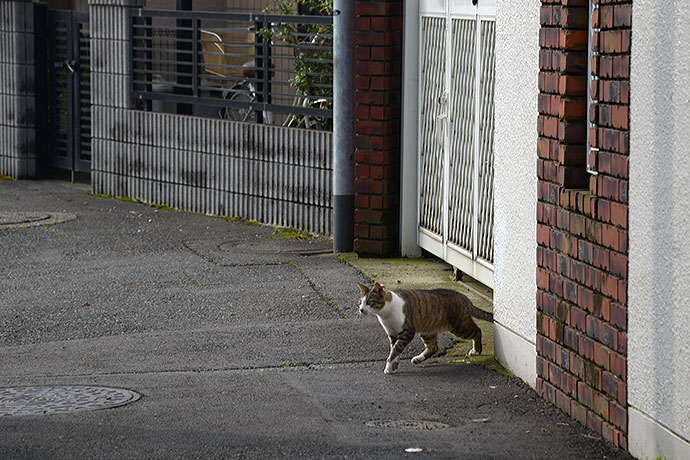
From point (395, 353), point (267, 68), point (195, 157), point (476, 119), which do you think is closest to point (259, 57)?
point (267, 68)

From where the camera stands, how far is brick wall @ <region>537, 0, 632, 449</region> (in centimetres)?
558

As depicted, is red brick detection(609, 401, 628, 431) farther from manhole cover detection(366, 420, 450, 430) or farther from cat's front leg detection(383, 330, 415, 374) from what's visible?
cat's front leg detection(383, 330, 415, 374)

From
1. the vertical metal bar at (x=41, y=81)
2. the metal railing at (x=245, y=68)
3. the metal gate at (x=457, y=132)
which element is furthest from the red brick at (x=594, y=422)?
the vertical metal bar at (x=41, y=81)

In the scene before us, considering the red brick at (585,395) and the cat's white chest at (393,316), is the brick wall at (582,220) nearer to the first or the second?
the red brick at (585,395)

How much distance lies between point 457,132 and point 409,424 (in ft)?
12.8

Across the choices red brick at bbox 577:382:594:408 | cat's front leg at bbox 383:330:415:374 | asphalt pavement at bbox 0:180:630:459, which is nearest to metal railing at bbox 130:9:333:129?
asphalt pavement at bbox 0:180:630:459

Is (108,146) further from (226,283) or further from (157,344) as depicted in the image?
(157,344)

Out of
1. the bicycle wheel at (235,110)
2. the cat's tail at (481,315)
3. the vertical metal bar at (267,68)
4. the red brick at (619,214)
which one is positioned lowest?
the cat's tail at (481,315)

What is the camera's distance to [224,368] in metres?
7.35

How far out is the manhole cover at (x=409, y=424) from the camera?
19.8 ft

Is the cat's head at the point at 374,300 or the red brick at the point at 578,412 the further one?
the cat's head at the point at 374,300

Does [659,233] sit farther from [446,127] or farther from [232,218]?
[232,218]

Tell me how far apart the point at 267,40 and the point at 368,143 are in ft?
Result: 8.24

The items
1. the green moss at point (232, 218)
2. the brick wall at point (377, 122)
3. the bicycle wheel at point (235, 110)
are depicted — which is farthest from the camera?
the bicycle wheel at point (235, 110)
